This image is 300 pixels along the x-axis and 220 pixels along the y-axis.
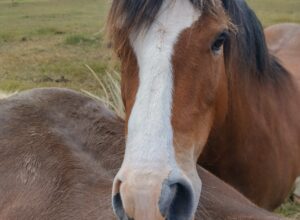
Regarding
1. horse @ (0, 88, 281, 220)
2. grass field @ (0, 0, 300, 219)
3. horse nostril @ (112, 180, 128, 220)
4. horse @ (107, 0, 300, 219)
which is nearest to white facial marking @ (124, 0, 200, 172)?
horse @ (107, 0, 300, 219)

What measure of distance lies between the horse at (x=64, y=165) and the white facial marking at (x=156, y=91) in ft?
1.13

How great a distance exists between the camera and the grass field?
11016 millimetres

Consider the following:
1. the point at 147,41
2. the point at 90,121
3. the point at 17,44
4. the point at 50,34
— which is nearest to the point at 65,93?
the point at 90,121

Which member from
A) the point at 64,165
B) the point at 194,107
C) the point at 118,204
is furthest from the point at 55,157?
the point at 194,107

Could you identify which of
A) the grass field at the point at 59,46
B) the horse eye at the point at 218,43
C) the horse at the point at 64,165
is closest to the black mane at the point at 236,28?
the horse eye at the point at 218,43

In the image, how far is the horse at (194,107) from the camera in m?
2.18

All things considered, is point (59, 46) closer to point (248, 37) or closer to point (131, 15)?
point (248, 37)

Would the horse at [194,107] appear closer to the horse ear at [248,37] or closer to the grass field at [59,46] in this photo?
the horse ear at [248,37]

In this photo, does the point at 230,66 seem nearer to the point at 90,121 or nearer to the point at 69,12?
the point at 90,121

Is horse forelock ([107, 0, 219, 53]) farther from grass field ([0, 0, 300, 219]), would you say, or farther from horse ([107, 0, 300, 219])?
grass field ([0, 0, 300, 219])

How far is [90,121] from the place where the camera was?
113 inches

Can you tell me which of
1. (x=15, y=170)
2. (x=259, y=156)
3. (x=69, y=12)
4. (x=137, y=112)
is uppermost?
(x=137, y=112)

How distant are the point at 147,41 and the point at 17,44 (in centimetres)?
1535

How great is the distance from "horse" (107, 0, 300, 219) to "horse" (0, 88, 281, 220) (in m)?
0.16
